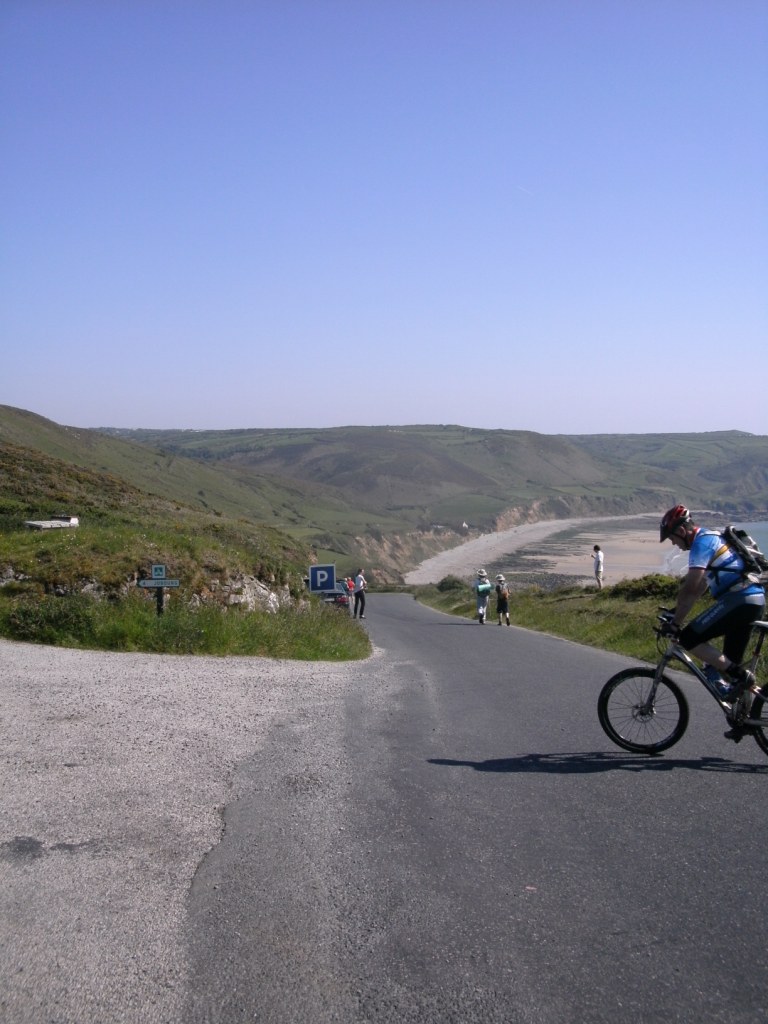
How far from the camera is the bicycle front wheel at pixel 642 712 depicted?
289 inches

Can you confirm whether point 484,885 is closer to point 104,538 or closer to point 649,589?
point 104,538

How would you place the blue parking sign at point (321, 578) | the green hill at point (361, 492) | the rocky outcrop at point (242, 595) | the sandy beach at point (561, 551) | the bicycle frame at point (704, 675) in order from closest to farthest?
1. the bicycle frame at point (704, 675)
2. the rocky outcrop at point (242, 595)
3. the blue parking sign at point (321, 578)
4. the green hill at point (361, 492)
5. the sandy beach at point (561, 551)

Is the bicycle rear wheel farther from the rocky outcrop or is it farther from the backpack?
the rocky outcrop

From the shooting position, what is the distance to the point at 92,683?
9.93 m

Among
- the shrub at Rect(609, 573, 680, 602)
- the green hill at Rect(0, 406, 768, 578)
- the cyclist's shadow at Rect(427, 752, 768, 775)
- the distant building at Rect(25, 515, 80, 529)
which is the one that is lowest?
the cyclist's shadow at Rect(427, 752, 768, 775)

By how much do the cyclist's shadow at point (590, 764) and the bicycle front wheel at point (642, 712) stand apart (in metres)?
0.15

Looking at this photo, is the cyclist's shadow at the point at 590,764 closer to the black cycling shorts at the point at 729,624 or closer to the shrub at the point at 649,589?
the black cycling shorts at the point at 729,624

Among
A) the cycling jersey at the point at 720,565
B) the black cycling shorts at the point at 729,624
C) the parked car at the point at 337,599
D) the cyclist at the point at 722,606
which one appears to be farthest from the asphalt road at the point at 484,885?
the parked car at the point at 337,599

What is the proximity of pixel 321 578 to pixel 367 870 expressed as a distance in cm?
1809

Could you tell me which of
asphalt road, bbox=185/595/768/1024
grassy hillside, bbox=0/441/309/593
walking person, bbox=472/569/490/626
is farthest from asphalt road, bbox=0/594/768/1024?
walking person, bbox=472/569/490/626

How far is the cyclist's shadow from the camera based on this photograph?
6.81m

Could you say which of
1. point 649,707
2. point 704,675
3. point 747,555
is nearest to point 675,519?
point 747,555

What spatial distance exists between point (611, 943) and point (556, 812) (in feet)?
5.70

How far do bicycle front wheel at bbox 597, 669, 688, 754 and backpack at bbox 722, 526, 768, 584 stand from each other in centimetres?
112
